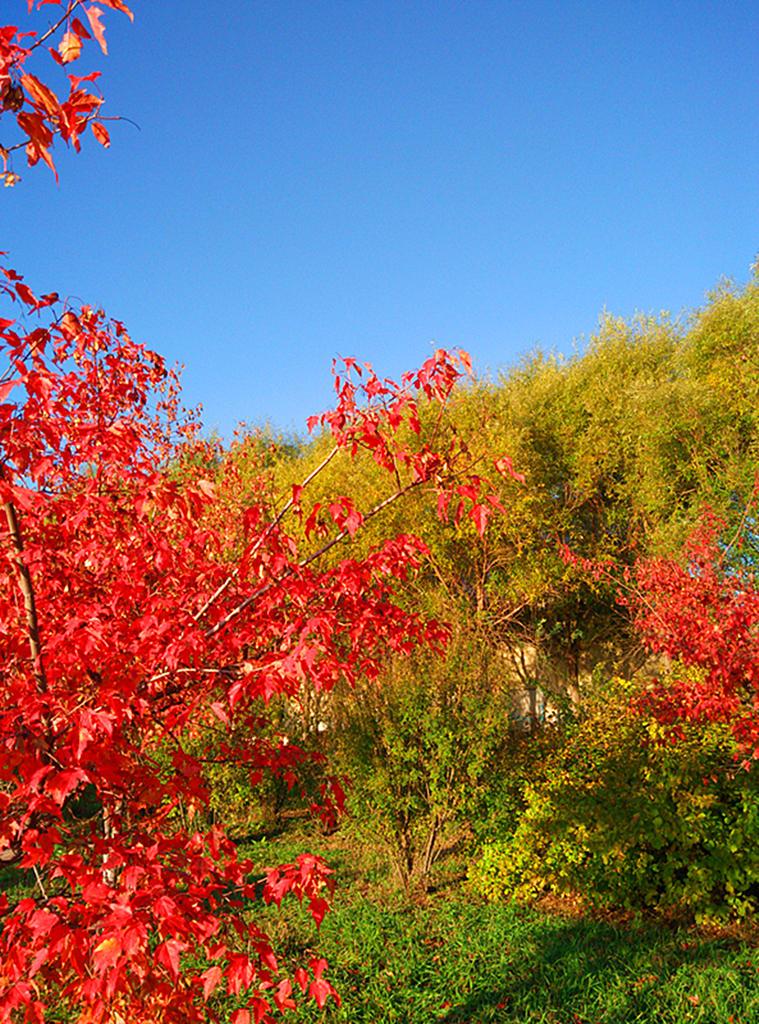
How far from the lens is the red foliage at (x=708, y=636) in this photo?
18.6 ft

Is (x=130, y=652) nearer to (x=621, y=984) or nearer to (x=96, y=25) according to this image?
(x=96, y=25)

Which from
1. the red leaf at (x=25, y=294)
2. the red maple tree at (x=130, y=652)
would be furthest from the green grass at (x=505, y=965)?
the red leaf at (x=25, y=294)

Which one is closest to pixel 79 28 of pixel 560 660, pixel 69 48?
pixel 69 48

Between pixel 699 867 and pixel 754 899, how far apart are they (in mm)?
559

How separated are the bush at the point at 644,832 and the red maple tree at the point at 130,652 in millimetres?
3390

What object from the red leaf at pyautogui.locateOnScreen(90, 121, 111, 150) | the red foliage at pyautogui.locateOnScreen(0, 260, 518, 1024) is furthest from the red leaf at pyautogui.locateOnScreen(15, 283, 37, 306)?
the red leaf at pyautogui.locateOnScreen(90, 121, 111, 150)

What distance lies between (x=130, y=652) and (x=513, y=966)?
158 inches

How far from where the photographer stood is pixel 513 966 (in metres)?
4.93

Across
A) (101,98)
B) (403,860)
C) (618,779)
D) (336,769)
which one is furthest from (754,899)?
(101,98)

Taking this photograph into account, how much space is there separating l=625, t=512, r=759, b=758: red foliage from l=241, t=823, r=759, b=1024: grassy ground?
1.57 meters

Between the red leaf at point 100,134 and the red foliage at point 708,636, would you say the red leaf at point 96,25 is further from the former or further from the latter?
the red foliage at point 708,636

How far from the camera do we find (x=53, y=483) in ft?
12.1

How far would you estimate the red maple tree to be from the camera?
2.08 metres

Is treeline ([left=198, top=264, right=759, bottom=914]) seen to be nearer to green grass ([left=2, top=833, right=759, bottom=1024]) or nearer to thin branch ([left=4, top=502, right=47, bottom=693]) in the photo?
green grass ([left=2, top=833, right=759, bottom=1024])
